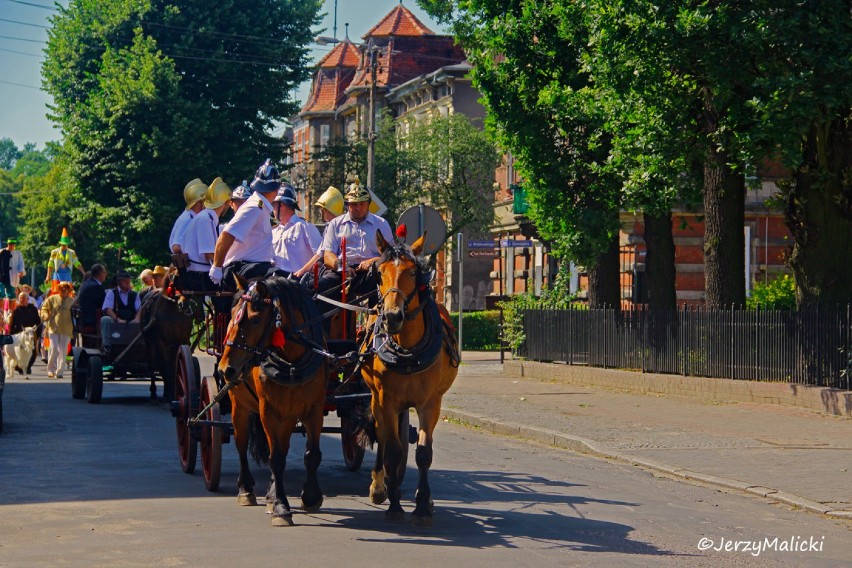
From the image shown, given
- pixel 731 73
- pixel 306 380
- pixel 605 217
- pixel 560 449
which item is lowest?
pixel 560 449

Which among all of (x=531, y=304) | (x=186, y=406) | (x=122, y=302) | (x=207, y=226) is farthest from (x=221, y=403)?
(x=531, y=304)

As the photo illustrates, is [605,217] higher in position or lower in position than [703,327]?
higher

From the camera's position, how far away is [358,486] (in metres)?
12.0

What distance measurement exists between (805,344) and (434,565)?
1402 cm

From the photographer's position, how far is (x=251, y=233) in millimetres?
11844

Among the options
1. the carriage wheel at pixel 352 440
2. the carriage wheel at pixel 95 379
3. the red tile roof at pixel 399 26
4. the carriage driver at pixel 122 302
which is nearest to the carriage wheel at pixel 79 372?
the carriage wheel at pixel 95 379

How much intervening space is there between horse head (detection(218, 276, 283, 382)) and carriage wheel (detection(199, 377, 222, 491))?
53.0 inches

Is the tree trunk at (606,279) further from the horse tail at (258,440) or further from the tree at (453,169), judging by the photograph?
the tree at (453,169)

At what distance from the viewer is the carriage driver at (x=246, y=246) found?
463 inches

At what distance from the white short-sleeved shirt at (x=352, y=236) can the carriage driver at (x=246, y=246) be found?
1.69 ft

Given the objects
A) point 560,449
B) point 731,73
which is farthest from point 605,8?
point 560,449

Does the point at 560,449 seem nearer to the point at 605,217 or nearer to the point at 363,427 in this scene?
the point at 363,427

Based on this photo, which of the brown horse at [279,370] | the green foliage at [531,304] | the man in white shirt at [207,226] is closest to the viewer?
the brown horse at [279,370]

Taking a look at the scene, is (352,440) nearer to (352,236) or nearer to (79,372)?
(352,236)
